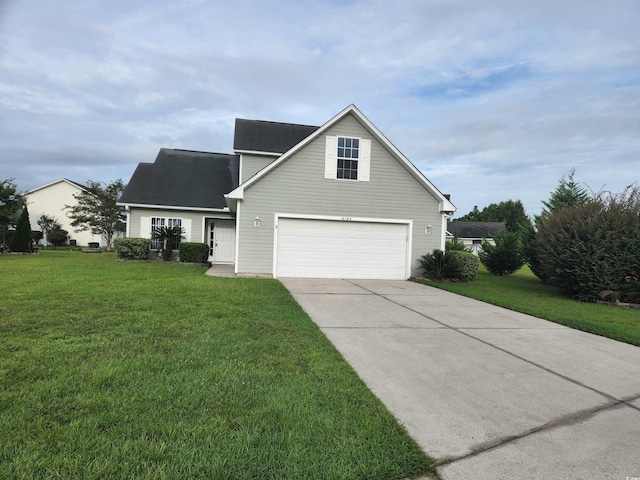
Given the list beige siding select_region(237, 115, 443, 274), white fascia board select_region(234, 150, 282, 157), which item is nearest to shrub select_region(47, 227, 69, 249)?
white fascia board select_region(234, 150, 282, 157)

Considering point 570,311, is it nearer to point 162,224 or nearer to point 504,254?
point 504,254

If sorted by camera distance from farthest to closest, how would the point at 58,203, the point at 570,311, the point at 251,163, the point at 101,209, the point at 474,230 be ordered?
the point at 474,230
the point at 58,203
the point at 101,209
the point at 251,163
the point at 570,311

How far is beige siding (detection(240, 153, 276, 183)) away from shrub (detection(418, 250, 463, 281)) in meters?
9.56

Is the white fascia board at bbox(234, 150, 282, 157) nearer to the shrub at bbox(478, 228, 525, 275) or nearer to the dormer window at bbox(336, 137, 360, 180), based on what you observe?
the dormer window at bbox(336, 137, 360, 180)

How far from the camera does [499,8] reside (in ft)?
29.6

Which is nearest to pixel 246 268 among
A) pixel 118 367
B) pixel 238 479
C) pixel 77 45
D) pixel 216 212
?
pixel 216 212

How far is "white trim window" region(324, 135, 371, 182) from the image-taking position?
1345 cm

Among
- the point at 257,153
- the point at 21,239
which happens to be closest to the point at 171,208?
the point at 257,153

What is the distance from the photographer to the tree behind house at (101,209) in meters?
28.5

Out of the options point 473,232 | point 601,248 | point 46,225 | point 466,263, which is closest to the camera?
point 601,248

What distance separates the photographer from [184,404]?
120 inches

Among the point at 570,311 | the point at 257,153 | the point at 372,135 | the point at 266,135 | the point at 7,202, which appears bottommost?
the point at 570,311

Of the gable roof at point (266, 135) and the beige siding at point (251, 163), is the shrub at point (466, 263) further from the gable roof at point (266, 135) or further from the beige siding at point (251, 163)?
the beige siding at point (251, 163)

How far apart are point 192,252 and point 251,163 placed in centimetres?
553
